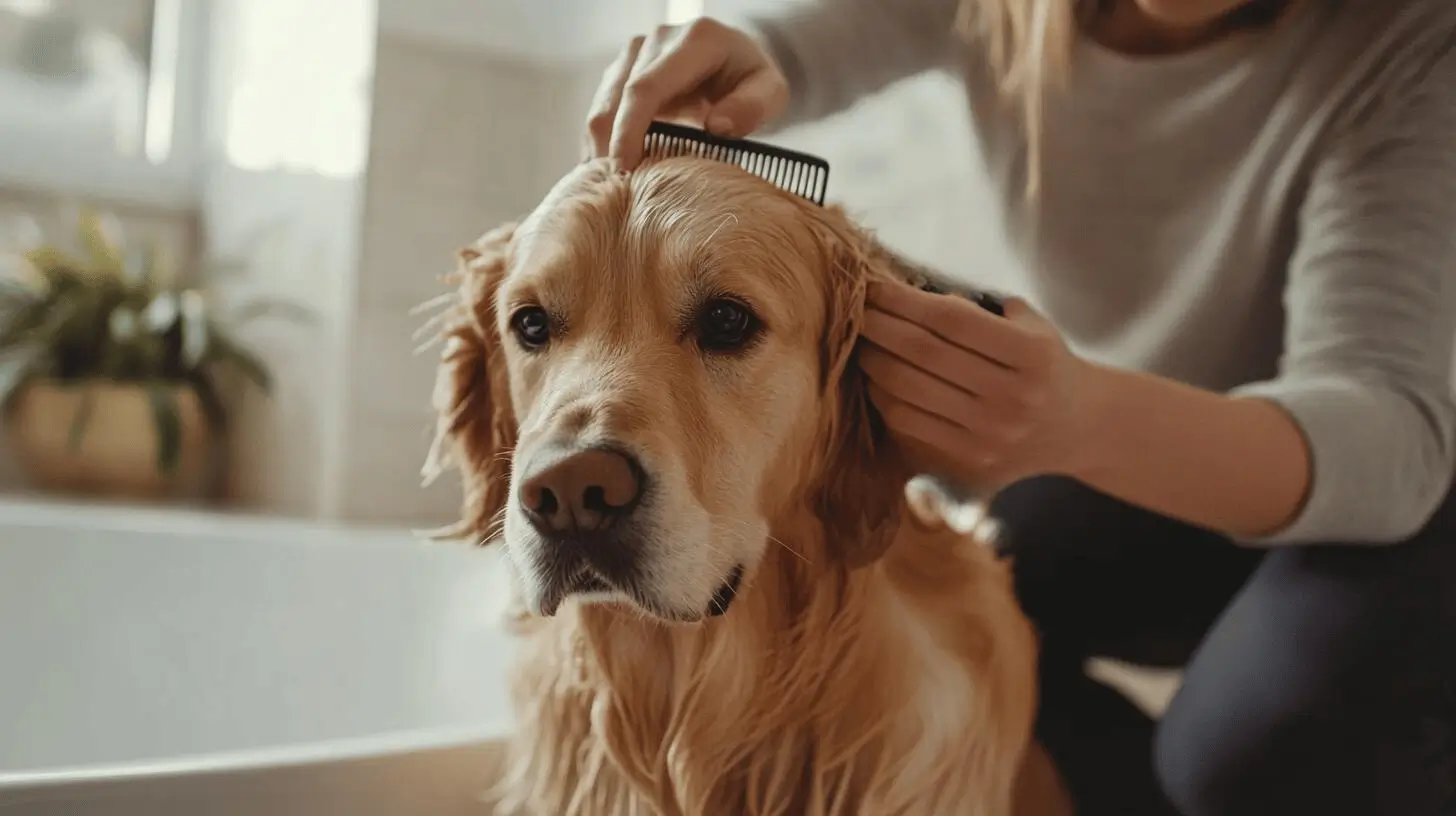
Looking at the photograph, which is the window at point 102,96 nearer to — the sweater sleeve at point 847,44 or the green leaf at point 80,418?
the green leaf at point 80,418

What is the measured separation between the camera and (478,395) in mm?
978

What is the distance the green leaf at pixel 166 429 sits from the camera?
221 centimetres

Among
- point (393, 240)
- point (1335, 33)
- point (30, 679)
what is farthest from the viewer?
point (393, 240)

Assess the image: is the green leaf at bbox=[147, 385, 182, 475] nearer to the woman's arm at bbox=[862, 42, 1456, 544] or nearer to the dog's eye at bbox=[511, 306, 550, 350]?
the dog's eye at bbox=[511, 306, 550, 350]

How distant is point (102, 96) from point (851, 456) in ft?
8.10

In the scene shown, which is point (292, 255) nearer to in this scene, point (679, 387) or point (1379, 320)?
point (679, 387)

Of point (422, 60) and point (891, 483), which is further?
point (422, 60)

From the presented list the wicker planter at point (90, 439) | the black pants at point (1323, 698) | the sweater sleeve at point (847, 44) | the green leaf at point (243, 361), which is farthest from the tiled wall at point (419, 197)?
the black pants at point (1323, 698)

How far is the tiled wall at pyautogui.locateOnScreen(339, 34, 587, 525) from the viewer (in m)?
2.20

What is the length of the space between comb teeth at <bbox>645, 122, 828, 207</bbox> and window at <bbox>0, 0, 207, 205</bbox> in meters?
2.18

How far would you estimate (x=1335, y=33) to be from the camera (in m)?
1.06

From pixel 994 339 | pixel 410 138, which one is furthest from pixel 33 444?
pixel 994 339

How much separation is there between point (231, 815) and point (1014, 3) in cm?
95

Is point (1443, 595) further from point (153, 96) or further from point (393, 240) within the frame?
point (153, 96)
